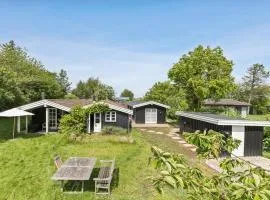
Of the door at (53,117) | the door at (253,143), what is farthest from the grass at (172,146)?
the door at (53,117)

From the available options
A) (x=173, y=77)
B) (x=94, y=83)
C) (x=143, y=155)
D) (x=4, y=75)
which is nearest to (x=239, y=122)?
(x=143, y=155)

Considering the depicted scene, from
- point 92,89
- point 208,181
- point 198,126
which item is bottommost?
point 198,126

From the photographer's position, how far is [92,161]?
15.0 meters

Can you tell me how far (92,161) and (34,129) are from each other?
15445mm

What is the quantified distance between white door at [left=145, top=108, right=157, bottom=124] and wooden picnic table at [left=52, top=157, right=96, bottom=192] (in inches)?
1045

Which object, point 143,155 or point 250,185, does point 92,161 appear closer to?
point 143,155

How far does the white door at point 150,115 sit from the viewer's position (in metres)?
41.5

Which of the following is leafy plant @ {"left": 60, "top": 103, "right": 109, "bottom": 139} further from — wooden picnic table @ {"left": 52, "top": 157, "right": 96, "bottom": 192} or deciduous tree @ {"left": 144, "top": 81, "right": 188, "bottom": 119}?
deciduous tree @ {"left": 144, "top": 81, "right": 188, "bottom": 119}

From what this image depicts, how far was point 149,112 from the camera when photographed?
41.5m

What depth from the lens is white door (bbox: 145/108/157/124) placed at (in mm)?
41466

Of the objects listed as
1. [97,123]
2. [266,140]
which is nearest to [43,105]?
[97,123]

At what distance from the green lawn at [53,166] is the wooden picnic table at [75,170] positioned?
733 millimetres

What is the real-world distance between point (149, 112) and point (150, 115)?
43 centimetres

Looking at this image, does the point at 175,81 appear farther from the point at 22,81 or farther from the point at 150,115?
the point at 22,81
